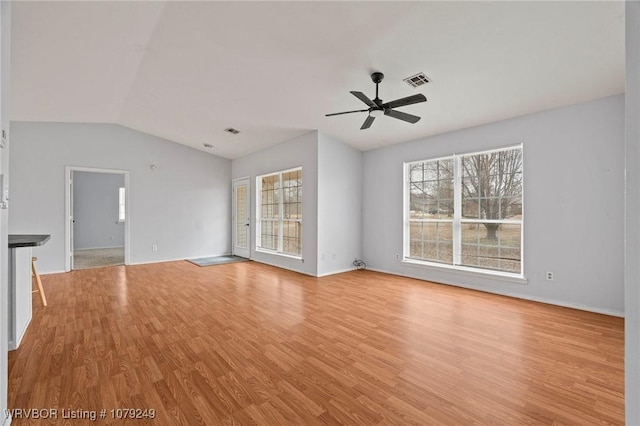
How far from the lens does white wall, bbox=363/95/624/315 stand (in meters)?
3.38

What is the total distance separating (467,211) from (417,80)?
7.50 ft

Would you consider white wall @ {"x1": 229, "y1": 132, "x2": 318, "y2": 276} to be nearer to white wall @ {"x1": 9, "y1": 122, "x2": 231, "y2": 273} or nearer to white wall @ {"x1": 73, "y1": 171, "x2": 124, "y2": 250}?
white wall @ {"x1": 9, "y1": 122, "x2": 231, "y2": 273}

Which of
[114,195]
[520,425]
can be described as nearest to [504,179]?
[520,425]

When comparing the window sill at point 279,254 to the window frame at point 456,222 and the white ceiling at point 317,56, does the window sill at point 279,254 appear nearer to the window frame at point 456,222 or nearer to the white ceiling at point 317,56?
the window frame at point 456,222

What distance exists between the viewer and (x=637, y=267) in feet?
2.62

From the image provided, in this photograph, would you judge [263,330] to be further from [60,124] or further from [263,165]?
[60,124]

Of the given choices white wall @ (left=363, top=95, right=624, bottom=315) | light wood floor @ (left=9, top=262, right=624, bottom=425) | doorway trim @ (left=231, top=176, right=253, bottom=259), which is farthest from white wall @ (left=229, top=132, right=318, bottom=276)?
white wall @ (left=363, top=95, right=624, bottom=315)

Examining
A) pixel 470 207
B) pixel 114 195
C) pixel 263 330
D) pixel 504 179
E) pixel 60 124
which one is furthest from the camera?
pixel 114 195

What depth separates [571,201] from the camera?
3.66 m

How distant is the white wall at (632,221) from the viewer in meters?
0.80

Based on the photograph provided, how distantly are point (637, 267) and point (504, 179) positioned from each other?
13.1 ft

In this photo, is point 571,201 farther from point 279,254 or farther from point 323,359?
point 279,254

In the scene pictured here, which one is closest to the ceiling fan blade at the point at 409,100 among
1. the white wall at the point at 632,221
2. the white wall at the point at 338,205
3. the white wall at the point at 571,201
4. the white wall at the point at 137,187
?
the white wall at the point at 571,201

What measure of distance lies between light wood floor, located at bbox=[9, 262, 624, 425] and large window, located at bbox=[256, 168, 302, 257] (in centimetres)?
220
